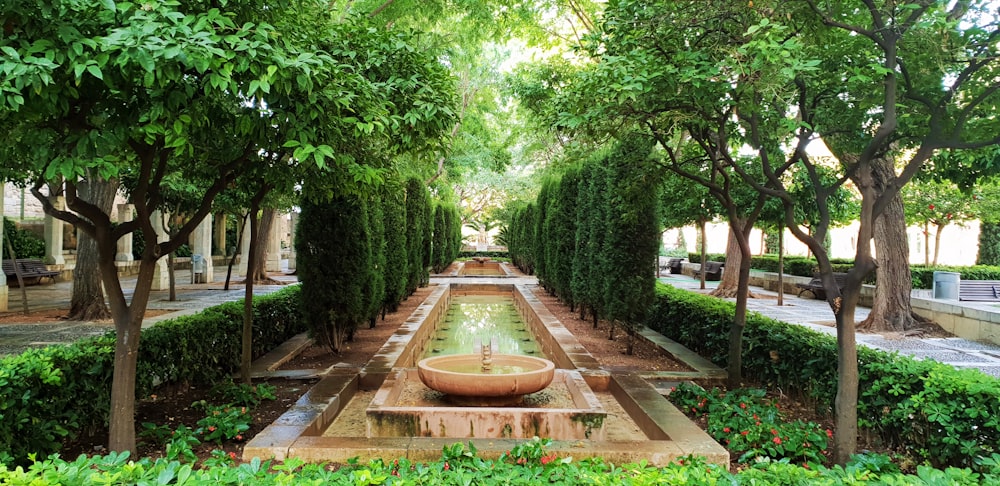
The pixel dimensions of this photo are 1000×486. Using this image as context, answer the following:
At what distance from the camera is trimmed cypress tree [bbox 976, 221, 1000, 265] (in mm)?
25125

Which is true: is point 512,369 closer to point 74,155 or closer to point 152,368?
point 152,368

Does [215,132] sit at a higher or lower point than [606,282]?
higher

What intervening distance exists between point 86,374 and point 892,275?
1262 centimetres

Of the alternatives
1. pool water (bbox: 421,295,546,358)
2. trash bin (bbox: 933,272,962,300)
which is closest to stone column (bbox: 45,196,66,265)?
pool water (bbox: 421,295,546,358)

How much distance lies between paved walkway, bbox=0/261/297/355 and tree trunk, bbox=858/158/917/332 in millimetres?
13574

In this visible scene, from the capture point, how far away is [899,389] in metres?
4.52

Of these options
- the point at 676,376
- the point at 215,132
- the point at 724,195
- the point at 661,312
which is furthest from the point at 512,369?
the point at 661,312

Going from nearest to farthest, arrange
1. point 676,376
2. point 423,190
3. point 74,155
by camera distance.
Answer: point 74,155 < point 676,376 < point 423,190

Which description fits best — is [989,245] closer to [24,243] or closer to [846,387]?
[846,387]

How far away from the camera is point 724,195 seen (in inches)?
274

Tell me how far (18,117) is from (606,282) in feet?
26.0

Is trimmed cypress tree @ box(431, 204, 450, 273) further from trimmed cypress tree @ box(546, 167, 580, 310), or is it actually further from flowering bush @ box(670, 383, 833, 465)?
flowering bush @ box(670, 383, 833, 465)

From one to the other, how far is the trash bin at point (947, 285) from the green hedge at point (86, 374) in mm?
14271

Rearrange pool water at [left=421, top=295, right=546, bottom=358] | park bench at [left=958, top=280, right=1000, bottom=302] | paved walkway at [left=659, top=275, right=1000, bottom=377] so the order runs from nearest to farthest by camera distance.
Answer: paved walkway at [left=659, top=275, right=1000, bottom=377]
pool water at [left=421, top=295, right=546, bottom=358]
park bench at [left=958, top=280, right=1000, bottom=302]
